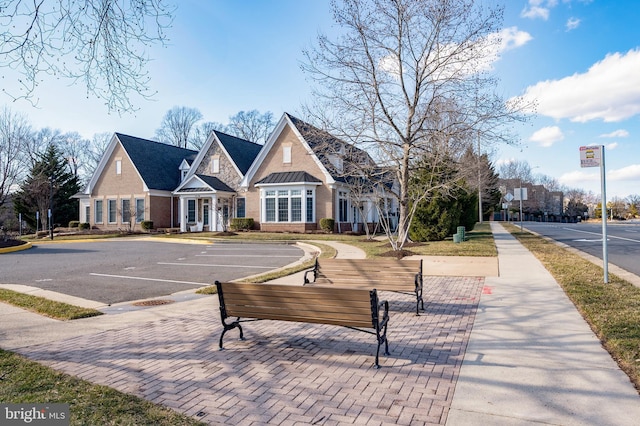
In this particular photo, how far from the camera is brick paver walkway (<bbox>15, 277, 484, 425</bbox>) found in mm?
3512

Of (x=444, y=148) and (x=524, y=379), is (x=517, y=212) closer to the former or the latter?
(x=444, y=148)

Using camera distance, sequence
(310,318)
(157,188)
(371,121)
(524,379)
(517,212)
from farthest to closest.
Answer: (517,212), (157,188), (371,121), (310,318), (524,379)

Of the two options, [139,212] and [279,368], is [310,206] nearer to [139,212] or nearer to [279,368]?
[139,212]

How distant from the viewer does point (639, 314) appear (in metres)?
6.32

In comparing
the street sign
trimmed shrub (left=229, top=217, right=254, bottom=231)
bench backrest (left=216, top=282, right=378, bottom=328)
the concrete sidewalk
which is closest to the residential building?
trimmed shrub (left=229, top=217, right=254, bottom=231)

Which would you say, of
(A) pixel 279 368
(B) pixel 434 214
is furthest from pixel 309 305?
(B) pixel 434 214

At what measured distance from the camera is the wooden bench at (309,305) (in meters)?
4.63

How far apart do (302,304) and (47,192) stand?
1772 inches

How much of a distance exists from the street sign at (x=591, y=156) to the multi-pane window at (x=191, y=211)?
30.5m

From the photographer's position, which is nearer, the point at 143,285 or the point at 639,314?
the point at 639,314

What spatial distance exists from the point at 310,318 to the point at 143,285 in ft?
22.8

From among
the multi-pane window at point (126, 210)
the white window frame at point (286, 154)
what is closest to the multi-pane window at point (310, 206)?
the white window frame at point (286, 154)

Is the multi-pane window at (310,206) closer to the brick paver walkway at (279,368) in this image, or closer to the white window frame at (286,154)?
the white window frame at (286,154)

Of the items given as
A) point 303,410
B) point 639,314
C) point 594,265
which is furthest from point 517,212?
point 303,410
